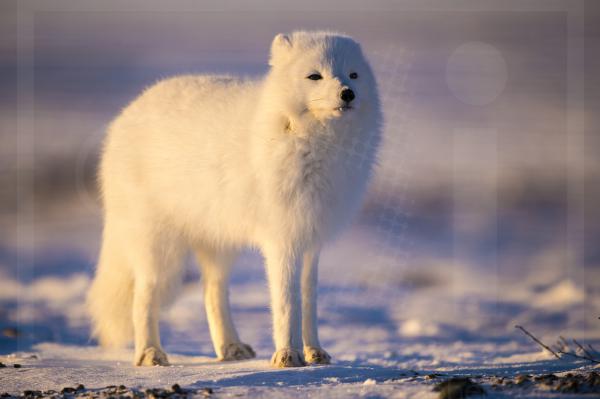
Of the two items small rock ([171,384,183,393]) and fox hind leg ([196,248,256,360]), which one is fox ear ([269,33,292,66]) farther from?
small rock ([171,384,183,393])

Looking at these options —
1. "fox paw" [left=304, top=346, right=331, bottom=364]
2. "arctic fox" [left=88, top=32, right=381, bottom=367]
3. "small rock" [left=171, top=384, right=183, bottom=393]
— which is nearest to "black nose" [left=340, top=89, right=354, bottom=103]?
"arctic fox" [left=88, top=32, right=381, bottom=367]

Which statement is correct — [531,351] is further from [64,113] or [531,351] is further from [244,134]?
[64,113]

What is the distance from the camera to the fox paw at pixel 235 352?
5.27 metres

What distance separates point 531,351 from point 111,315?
3.11m

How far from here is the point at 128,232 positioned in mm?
5199

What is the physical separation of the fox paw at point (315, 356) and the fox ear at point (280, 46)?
1.74 m

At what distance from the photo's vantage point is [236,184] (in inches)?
182

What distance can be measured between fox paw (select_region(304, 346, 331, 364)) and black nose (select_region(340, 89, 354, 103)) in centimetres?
154

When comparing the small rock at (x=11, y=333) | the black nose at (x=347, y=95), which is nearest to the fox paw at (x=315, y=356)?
the black nose at (x=347, y=95)

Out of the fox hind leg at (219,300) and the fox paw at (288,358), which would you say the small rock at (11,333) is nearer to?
the fox hind leg at (219,300)

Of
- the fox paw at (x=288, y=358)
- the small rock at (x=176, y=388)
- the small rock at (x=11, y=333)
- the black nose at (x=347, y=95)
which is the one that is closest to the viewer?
the small rock at (x=176, y=388)

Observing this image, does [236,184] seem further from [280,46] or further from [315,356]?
[315,356]

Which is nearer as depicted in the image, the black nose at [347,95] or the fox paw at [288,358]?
the black nose at [347,95]

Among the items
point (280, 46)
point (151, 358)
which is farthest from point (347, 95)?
point (151, 358)
